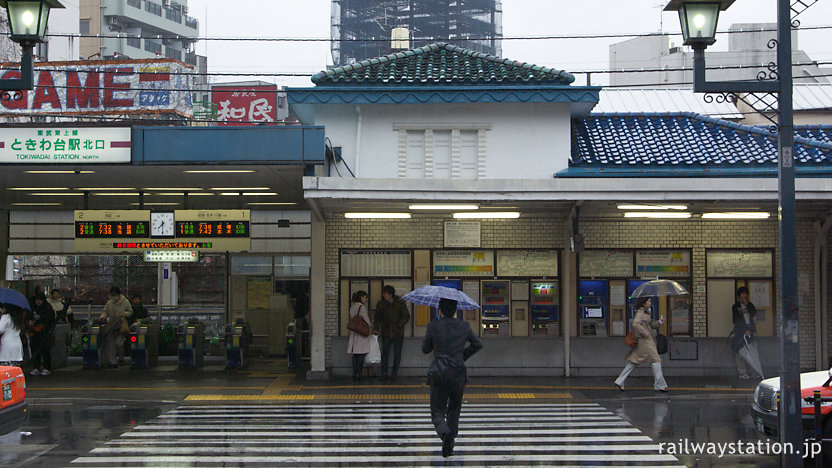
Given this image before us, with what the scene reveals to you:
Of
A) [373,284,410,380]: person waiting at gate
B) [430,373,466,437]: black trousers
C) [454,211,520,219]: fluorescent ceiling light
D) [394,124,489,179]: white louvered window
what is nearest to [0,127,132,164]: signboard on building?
[373,284,410,380]: person waiting at gate

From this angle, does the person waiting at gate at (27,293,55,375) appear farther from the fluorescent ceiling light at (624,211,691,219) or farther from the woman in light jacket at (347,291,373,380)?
the fluorescent ceiling light at (624,211,691,219)

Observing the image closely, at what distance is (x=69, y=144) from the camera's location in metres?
15.5

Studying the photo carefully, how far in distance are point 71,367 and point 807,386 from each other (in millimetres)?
15946

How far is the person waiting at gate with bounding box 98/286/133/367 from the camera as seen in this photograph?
19.7 m

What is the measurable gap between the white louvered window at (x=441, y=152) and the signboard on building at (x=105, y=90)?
6.43 meters

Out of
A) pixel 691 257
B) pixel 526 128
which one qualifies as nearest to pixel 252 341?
pixel 526 128

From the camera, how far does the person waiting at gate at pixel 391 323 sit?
1741 centimetres

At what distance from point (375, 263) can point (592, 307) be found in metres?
4.54

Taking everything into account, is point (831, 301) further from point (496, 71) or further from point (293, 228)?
point (293, 228)

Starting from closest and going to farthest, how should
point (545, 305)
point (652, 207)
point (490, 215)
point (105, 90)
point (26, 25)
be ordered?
point (26, 25) < point (652, 207) < point (490, 215) < point (545, 305) < point (105, 90)

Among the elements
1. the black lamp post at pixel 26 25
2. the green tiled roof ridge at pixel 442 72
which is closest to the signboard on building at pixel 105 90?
the green tiled roof ridge at pixel 442 72

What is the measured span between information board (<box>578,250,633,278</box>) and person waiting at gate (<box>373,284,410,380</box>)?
3810mm

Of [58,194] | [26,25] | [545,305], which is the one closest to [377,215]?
[545,305]

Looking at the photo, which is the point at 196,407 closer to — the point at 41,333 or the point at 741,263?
the point at 41,333
